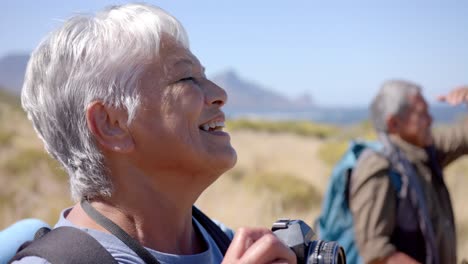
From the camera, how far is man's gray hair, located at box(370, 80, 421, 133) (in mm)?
3785

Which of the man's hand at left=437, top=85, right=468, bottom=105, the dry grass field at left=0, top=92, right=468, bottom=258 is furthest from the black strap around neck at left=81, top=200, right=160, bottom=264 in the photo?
the dry grass field at left=0, top=92, right=468, bottom=258

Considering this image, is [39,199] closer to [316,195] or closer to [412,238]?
[316,195]

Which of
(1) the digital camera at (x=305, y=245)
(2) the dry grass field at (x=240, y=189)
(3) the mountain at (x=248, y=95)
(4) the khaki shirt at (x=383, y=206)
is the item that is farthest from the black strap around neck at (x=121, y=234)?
(3) the mountain at (x=248, y=95)

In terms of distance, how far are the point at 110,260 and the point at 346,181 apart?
2.39 m

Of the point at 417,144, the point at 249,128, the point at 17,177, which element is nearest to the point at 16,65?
the point at 249,128

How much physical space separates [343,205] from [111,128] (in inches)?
89.0

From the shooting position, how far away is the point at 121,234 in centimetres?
144

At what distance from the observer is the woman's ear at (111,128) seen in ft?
4.95

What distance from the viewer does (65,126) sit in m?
1.52

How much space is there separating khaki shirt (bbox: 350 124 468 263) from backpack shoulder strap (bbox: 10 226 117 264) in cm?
222

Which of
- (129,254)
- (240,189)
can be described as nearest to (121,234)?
(129,254)

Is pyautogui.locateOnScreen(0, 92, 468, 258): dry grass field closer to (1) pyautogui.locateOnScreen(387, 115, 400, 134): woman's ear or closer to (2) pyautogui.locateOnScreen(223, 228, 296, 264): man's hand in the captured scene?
(1) pyautogui.locateOnScreen(387, 115, 400, 134): woman's ear

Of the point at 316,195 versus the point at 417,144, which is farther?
the point at 316,195

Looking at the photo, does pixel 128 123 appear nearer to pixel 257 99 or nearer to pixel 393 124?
pixel 393 124
